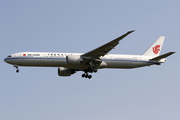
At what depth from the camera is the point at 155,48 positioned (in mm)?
52156

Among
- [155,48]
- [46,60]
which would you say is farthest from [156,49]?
[46,60]

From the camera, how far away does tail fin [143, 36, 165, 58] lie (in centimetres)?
5094

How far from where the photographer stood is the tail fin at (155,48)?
50.9 m

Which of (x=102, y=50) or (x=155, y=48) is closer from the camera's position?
(x=102, y=50)

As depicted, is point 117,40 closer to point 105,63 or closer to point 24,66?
point 105,63

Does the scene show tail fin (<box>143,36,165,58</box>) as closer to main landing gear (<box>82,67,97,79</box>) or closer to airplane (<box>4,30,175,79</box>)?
airplane (<box>4,30,175,79</box>)

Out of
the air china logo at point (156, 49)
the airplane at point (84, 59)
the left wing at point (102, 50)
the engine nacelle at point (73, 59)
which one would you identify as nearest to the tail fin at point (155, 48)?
the air china logo at point (156, 49)

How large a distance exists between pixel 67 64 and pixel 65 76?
23.3 feet

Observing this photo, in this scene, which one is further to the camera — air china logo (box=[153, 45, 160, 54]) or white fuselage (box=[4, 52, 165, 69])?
air china logo (box=[153, 45, 160, 54])

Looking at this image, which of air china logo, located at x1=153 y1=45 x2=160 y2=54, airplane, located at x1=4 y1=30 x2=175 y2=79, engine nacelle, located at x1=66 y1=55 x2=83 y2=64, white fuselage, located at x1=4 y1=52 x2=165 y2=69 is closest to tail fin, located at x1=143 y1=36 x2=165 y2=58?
air china logo, located at x1=153 y1=45 x2=160 y2=54

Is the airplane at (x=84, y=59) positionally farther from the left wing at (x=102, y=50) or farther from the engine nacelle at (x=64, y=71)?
the engine nacelle at (x=64, y=71)

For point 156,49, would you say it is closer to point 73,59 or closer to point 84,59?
point 84,59

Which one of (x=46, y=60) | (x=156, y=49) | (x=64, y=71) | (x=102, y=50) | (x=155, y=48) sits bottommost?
(x=64, y=71)

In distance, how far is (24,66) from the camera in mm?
44156
